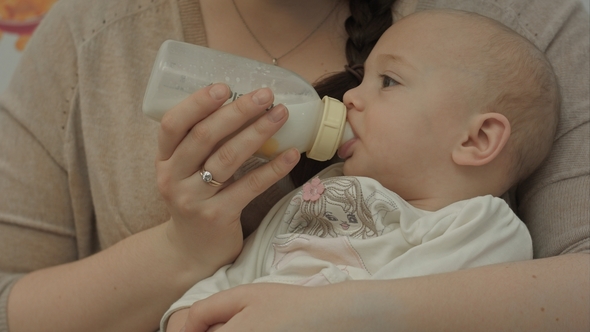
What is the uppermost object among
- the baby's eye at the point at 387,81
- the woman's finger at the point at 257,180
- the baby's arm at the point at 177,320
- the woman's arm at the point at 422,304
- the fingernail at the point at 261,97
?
the fingernail at the point at 261,97

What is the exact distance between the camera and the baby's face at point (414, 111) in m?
0.99

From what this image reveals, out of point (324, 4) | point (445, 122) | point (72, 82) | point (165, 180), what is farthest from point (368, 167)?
point (72, 82)

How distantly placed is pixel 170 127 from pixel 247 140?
107mm

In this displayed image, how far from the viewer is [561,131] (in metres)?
1.13

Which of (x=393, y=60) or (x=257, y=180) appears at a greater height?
(x=393, y=60)

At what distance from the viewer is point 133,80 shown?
3.96ft

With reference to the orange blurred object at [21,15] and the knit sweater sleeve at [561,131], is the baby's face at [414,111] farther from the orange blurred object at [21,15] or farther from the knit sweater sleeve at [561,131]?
the orange blurred object at [21,15]

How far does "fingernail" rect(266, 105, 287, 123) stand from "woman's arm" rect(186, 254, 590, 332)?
0.23m

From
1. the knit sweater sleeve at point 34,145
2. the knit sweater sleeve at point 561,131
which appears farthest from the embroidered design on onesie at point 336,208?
the knit sweater sleeve at point 34,145

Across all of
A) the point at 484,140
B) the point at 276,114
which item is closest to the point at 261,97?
the point at 276,114

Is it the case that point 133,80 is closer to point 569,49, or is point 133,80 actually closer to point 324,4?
point 324,4

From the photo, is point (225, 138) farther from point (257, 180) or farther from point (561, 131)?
point (561, 131)

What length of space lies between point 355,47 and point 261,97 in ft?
1.41

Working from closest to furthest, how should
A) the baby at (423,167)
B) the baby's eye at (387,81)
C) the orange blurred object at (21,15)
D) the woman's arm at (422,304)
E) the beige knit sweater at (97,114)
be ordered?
1. the woman's arm at (422,304)
2. the baby at (423,167)
3. the baby's eye at (387,81)
4. the beige knit sweater at (97,114)
5. the orange blurred object at (21,15)
